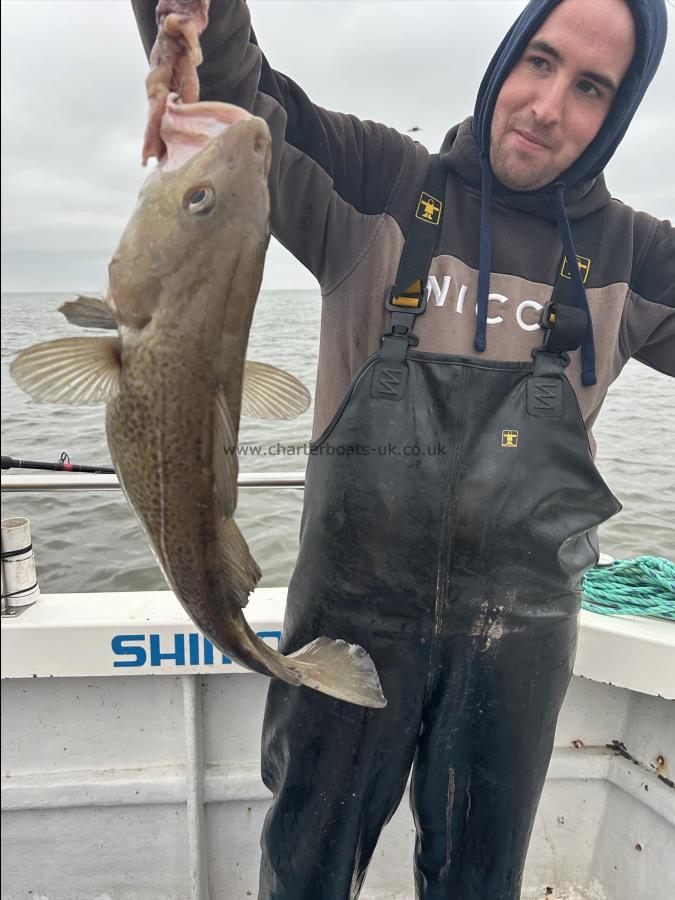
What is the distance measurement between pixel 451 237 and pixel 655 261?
726mm

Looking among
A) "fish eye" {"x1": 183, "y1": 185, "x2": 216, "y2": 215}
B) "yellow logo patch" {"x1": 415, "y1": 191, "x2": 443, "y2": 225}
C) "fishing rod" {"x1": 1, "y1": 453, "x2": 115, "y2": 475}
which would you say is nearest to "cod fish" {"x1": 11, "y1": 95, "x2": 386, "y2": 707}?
"fish eye" {"x1": 183, "y1": 185, "x2": 216, "y2": 215}

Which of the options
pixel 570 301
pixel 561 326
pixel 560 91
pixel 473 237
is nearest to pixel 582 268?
pixel 570 301

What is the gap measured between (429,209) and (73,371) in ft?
4.14

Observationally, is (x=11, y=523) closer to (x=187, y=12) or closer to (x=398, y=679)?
(x=398, y=679)

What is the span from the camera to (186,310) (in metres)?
1.29

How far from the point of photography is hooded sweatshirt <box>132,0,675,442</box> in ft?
6.47

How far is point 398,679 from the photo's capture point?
189 cm

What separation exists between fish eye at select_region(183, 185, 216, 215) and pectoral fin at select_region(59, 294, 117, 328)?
27 cm

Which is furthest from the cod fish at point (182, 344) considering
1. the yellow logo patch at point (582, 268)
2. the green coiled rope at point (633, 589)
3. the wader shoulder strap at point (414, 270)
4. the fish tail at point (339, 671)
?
the green coiled rope at point (633, 589)

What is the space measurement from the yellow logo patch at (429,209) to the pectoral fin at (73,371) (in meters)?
1.14

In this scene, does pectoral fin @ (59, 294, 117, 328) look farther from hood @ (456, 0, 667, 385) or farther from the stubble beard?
the stubble beard

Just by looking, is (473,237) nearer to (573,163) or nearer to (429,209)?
(429,209)

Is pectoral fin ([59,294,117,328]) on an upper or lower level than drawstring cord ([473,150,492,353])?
lower

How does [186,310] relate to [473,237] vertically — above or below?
below
